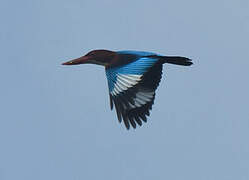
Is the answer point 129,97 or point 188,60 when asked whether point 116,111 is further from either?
point 188,60

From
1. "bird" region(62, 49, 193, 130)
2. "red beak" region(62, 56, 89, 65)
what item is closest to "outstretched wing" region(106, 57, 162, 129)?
"bird" region(62, 49, 193, 130)

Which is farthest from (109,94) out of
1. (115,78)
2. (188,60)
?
(188,60)

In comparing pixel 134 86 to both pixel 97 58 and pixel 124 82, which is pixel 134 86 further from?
A: pixel 97 58

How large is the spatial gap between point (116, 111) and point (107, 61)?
4.47ft

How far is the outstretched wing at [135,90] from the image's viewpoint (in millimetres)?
24188

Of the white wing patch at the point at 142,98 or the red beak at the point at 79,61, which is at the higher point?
the red beak at the point at 79,61

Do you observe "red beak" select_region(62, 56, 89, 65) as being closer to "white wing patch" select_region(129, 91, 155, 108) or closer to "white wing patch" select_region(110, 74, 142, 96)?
"white wing patch" select_region(110, 74, 142, 96)

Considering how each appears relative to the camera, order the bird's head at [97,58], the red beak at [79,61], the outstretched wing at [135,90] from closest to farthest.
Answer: the outstretched wing at [135,90] → the bird's head at [97,58] → the red beak at [79,61]

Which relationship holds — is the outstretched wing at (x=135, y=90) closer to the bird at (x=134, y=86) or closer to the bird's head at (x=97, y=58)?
the bird at (x=134, y=86)

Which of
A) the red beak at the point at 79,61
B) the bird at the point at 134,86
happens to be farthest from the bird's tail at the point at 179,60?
the red beak at the point at 79,61

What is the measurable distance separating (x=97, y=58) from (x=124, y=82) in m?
1.30

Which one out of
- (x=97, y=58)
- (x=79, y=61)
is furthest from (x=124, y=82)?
(x=79, y=61)

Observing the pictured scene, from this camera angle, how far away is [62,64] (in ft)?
84.5

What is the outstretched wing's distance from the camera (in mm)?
24188
